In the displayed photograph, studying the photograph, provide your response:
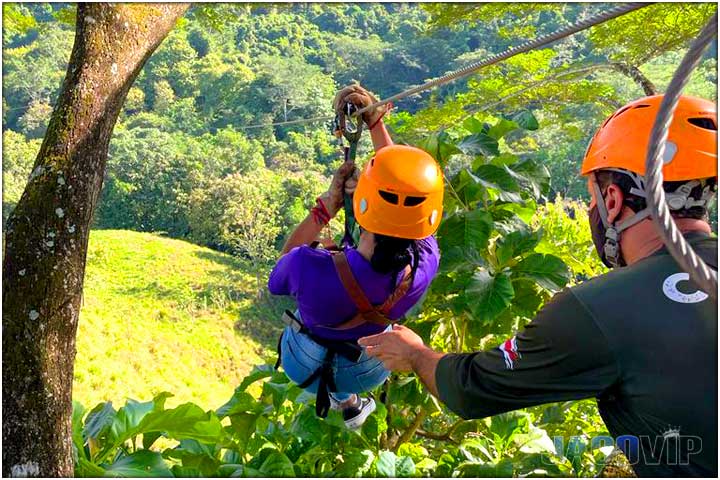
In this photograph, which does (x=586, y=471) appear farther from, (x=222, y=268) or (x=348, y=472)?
(x=222, y=268)

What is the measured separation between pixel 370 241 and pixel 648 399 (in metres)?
0.81

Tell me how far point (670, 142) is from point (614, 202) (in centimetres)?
14

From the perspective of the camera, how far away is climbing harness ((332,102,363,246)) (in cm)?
197

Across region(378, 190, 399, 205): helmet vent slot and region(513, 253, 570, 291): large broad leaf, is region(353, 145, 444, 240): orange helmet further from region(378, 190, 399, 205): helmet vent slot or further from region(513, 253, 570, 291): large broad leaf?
region(513, 253, 570, 291): large broad leaf

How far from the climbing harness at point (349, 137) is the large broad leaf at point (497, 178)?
670mm

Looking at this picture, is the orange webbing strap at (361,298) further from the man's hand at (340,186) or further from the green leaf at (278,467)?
the green leaf at (278,467)

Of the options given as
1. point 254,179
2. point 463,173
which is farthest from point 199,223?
point 463,173

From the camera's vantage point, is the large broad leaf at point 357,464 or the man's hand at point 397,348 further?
the large broad leaf at point 357,464

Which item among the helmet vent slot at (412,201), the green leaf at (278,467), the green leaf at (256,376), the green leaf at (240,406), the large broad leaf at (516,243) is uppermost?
the helmet vent slot at (412,201)

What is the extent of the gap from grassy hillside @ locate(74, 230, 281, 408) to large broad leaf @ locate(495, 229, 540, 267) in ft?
51.0

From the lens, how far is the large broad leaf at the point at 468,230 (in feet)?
7.97

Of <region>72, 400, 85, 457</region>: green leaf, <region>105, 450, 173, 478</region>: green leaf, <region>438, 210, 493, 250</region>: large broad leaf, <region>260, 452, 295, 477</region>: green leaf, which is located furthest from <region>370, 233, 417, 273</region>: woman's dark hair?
<region>72, 400, 85, 457</region>: green leaf

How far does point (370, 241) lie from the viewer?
1.78m

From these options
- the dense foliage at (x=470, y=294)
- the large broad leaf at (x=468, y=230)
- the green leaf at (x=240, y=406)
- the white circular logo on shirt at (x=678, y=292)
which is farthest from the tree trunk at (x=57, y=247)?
the white circular logo on shirt at (x=678, y=292)
